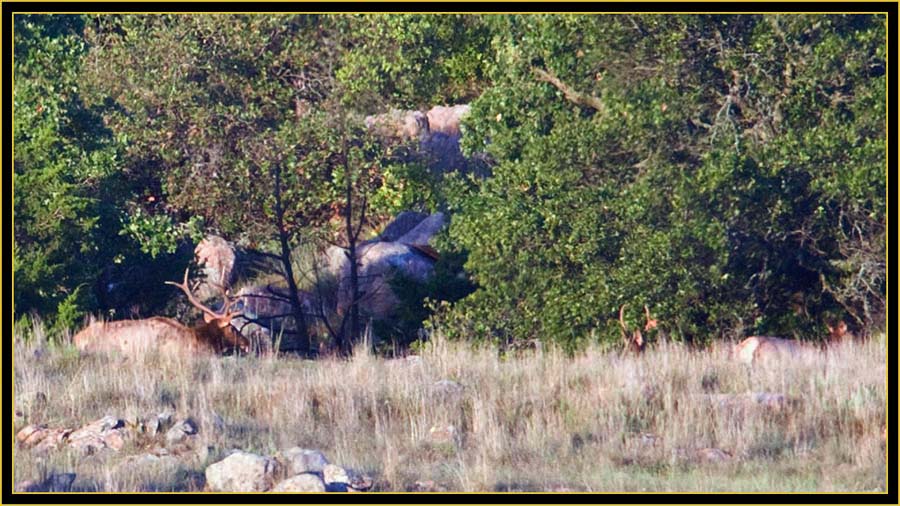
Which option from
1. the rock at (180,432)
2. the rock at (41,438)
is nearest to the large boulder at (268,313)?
the rock at (180,432)

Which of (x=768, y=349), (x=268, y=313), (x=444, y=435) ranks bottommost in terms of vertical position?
(x=444, y=435)

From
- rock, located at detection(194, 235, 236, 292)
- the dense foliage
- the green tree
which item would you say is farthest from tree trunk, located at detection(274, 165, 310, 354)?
the green tree

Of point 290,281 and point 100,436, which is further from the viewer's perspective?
point 290,281

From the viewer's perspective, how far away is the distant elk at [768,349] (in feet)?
37.6

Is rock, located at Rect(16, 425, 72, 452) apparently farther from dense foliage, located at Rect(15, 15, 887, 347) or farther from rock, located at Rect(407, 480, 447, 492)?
dense foliage, located at Rect(15, 15, 887, 347)

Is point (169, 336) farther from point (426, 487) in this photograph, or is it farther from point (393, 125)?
point (426, 487)

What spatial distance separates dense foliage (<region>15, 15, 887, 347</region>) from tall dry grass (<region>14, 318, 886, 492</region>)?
1.63 metres

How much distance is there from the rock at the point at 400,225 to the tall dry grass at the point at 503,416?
690 cm

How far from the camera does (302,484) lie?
6992mm

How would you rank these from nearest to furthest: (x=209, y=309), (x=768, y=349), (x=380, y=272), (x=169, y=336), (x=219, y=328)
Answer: (x=768, y=349) → (x=169, y=336) → (x=219, y=328) → (x=209, y=309) → (x=380, y=272)

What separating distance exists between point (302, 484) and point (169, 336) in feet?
19.6

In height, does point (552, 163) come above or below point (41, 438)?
above

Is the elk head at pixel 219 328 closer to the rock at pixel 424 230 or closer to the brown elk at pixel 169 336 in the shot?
the brown elk at pixel 169 336

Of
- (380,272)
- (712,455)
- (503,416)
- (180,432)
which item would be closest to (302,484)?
(180,432)
